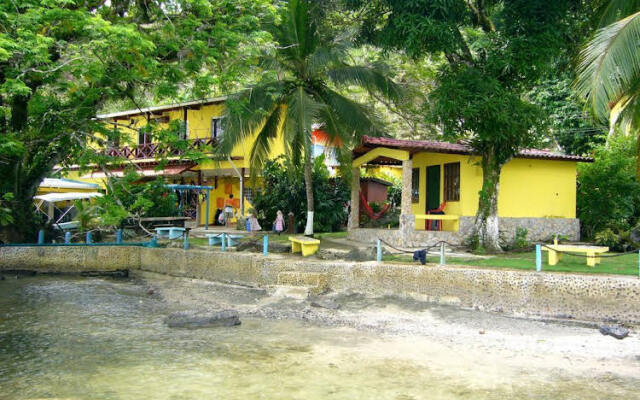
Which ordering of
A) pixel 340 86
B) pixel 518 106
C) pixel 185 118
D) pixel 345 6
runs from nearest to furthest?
pixel 518 106
pixel 345 6
pixel 340 86
pixel 185 118

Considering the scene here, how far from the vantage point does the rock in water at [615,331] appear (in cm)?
985

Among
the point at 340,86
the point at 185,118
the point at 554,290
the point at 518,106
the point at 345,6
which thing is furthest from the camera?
the point at 185,118

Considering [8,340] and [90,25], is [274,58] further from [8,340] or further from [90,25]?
[8,340]

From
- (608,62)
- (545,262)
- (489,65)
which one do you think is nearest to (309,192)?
(489,65)

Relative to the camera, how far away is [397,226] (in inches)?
747

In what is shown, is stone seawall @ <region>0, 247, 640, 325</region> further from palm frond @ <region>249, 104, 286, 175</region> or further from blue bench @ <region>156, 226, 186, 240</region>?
palm frond @ <region>249, 104, 286, 175</region>

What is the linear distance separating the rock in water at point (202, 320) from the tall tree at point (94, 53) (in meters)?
4.00

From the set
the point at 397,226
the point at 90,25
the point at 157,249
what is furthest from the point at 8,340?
the point at 397,226

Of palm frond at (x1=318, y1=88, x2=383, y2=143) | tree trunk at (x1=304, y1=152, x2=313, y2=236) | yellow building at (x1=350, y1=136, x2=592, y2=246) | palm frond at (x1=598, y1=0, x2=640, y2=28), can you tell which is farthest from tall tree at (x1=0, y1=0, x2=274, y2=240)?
palm frond at (x1=598, y1=0, x2=640, y2=28)

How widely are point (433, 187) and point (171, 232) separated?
9362mm

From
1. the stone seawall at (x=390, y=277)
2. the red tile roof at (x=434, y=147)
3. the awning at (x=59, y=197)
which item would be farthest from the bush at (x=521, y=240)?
the awning at (x=59, y=197)

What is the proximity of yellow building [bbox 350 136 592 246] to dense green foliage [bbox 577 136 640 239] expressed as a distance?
17.6 inches

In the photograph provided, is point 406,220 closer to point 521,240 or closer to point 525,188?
point 521,240

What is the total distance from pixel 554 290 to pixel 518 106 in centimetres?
503
